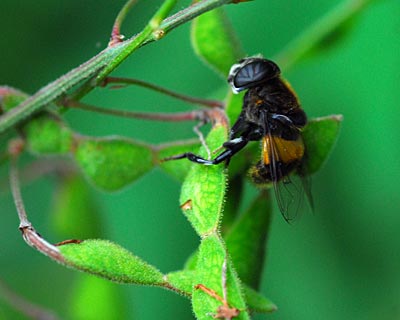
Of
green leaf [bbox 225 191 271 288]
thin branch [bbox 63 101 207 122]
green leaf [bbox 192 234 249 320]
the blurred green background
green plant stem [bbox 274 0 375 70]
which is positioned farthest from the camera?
the blurred green background

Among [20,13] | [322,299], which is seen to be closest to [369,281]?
[322,299]

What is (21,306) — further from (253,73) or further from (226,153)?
(253,73)

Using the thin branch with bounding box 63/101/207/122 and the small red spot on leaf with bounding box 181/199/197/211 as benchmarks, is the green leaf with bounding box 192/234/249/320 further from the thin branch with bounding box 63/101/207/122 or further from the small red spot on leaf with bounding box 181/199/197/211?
the thin branch with bounding box 63/101/207/122

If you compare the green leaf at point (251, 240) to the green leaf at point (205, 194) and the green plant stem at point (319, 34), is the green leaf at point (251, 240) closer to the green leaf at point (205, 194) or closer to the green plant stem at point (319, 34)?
the green leaf at point (205, 194)

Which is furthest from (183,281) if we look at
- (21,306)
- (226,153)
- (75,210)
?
(75,210)

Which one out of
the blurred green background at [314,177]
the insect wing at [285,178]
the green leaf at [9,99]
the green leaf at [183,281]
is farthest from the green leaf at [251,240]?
the blurred green background at [314,177]

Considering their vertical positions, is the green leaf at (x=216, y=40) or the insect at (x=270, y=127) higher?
the green leaf at (x=216, y=40)

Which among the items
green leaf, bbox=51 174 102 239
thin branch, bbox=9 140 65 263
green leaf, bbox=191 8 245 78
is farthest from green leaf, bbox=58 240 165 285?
green leaf, bbox=51 174 102 239
